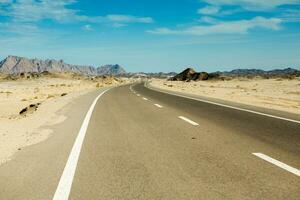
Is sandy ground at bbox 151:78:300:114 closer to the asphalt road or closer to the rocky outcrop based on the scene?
the asphalt road

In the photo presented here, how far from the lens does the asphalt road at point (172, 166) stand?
532 cm

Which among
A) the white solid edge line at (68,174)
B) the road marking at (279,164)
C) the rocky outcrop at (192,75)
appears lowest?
the rocky outcrop at (192,75)

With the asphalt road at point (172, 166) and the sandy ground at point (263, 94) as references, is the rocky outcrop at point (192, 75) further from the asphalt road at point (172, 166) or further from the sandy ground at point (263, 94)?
the asphalt road at point (172, 166)

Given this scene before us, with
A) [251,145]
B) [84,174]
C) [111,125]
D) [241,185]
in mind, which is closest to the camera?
[241,185]

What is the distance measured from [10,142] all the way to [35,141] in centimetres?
57

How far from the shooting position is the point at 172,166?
22.3ft

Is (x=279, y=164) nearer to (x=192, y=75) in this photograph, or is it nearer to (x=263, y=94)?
(x=263, y=94)

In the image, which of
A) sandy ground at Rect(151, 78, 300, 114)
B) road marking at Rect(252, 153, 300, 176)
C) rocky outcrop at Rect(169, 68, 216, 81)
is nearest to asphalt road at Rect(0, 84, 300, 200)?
road marking at Rect(252, 153, 300, 176)

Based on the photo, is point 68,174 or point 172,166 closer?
point 68,174

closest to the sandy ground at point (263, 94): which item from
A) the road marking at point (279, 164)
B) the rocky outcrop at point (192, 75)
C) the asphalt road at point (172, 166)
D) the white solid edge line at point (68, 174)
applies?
the asphalt road at point (172, 166)

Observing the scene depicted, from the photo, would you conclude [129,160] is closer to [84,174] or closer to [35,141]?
[84,174]

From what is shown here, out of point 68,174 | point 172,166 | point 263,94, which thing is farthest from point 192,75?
point 68,174

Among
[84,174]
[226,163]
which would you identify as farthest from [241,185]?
[84,174]

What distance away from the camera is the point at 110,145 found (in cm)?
900
